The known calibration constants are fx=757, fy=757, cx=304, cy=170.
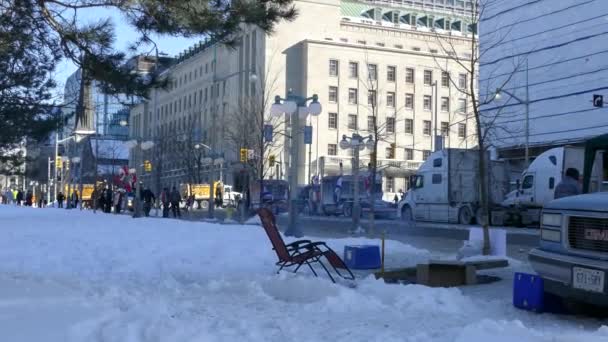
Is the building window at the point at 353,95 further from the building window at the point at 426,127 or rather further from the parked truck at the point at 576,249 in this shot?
the parked truck at the point at 576,249

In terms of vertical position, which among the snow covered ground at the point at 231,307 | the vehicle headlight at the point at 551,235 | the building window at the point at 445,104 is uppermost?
the building window at the point at 445,104

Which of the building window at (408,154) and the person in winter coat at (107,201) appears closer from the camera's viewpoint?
the person in winter coat at (107,201)

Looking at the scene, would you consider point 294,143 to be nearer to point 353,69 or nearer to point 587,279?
point 587,279

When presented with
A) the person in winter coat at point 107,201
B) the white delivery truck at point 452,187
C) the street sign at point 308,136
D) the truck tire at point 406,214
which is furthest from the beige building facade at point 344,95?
the street sign at point 308,136

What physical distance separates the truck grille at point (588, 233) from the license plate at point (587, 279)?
23 cm

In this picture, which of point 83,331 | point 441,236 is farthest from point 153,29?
point 441,236

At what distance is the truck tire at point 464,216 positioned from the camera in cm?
3409

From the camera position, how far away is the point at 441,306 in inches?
319

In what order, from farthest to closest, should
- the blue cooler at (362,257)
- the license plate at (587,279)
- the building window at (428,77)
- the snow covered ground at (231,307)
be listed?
the building window at (428,77)
the blue cooler at (362,257)
the license plate at (587,279)
the snow covered ground at (231,307)

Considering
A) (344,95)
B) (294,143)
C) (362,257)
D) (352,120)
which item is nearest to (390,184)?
(352,120)

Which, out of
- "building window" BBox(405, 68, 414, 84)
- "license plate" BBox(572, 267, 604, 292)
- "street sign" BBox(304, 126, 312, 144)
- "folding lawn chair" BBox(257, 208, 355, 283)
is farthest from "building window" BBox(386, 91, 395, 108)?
"license plate" BBox(572, 267, 604, 292)

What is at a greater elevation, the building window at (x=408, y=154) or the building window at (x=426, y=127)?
the building window at (x=426, y=127)

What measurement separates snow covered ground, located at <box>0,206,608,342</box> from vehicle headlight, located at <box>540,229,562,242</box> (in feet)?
2.68

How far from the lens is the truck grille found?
23.1 ft
